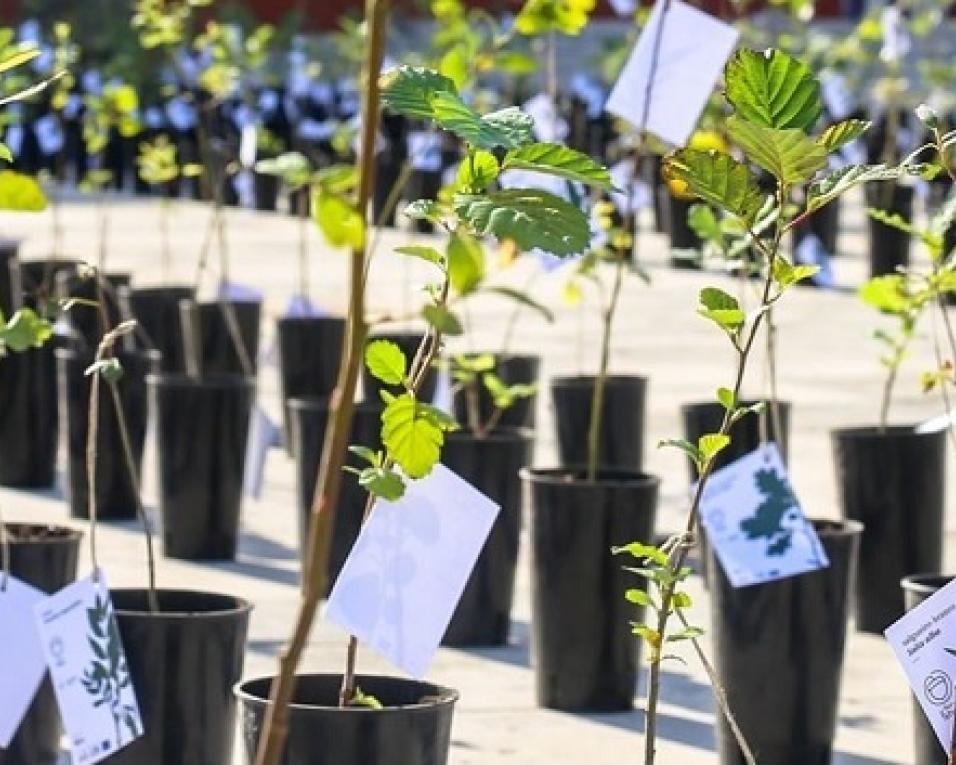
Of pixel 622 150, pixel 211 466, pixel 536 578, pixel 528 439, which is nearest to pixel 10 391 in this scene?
pixel 211 466

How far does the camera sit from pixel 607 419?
6.89 metres

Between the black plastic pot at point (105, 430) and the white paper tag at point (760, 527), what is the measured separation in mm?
2501

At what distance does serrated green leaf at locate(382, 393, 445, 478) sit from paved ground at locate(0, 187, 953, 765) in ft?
6.50

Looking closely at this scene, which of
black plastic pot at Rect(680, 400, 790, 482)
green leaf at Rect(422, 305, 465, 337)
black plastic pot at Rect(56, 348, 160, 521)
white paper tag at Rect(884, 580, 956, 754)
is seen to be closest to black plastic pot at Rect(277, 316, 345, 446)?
black plastic pot at Rect(56, 348, 160, 521)

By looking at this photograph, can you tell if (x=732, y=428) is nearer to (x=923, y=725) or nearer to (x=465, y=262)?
(x=923, y=725)

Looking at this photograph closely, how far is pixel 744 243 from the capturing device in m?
A: 4.77

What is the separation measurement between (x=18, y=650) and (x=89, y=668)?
0.75 feet

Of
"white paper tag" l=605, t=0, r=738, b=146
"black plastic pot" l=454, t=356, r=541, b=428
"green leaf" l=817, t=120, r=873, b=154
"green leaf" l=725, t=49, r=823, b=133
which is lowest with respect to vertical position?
"black plastic pot" l=454, t=356, r=541, b=428

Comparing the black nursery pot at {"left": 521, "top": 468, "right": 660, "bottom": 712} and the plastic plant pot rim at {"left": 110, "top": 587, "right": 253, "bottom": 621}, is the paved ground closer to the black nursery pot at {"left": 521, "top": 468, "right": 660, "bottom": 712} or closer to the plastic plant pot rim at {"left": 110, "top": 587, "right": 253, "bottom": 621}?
the black nursery pot at {"left": 521, "top": 468, "right": 660, "bottom": 712}

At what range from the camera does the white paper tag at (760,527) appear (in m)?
4.41

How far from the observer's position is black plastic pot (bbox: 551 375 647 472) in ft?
22.4

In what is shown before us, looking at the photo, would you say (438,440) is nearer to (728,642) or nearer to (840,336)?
(728,642)

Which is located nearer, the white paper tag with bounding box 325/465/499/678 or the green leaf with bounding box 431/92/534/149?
the green leaf with bounding box 431/92/534/149

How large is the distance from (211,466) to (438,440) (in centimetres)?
379
